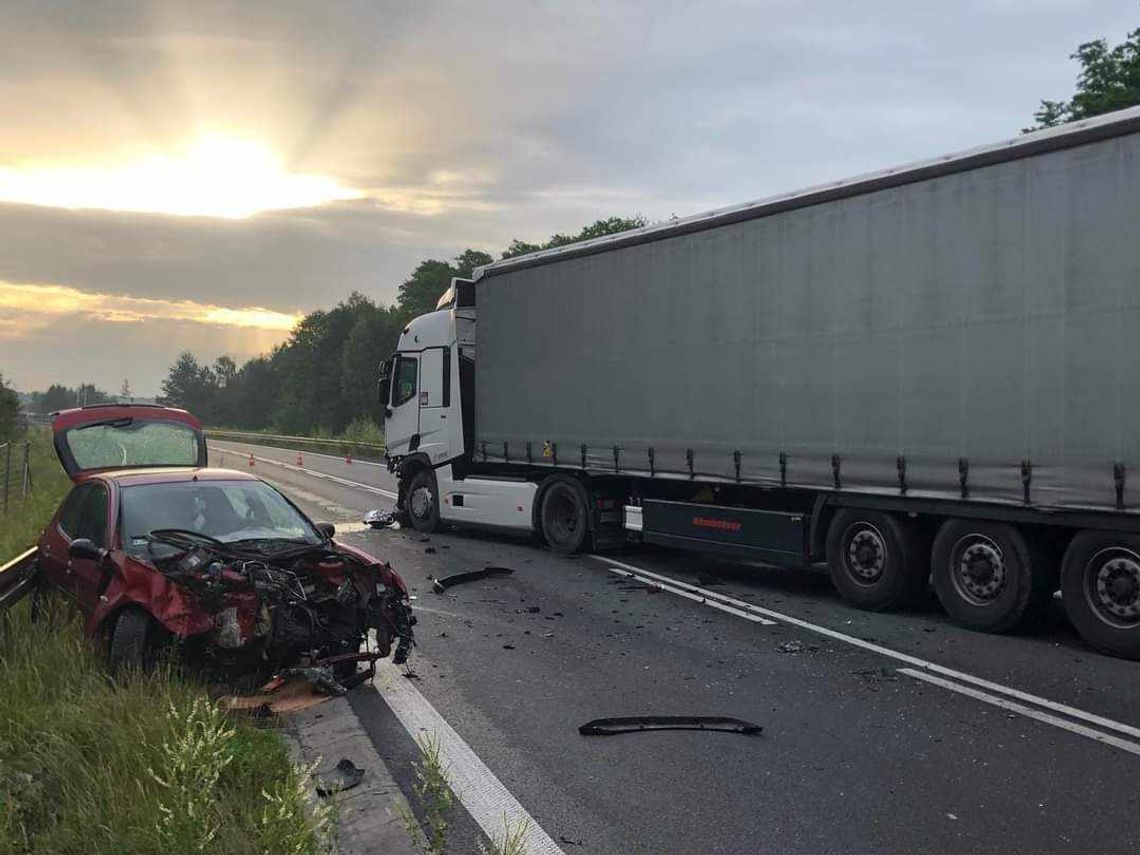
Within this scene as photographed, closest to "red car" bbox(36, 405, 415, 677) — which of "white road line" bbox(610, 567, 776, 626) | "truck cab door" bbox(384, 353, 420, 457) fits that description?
"white road line" bbox(610, 567, 776, 626)

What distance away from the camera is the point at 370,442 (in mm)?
40281

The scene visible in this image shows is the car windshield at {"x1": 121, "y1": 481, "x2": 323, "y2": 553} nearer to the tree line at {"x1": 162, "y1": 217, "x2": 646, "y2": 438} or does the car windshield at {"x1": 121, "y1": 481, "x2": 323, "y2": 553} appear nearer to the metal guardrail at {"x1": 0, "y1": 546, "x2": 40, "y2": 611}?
the metal guardrail at {"x1": 0, "y1": 546, "x2": 40, "y2": 611}

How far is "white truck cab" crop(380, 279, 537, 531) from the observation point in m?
13.9

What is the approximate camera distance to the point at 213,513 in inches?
260

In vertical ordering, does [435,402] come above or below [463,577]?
above

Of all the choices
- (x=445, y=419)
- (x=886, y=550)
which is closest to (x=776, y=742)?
(x=886, y=550)

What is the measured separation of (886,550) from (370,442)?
112 ft

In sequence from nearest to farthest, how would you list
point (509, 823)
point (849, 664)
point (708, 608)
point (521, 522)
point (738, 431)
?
1. point (509, 823)
2. point (849, 664)
3. point (708, 608)
4. point (738, 431)
5. point (521, 522)

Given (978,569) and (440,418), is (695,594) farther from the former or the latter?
(440,418)

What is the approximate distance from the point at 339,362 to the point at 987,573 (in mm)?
84773

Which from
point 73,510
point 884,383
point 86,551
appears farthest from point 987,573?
point 73,510

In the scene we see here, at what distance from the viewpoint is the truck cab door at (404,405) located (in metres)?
14.9

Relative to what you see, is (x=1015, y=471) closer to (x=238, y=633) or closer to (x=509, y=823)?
(x=509, y=823)

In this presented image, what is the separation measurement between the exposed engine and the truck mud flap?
443cm
